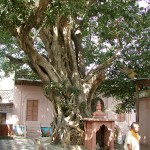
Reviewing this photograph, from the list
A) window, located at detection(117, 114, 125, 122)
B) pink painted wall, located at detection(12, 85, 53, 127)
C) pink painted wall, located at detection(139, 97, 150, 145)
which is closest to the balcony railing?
pink painted wall, located at detection(12, 85, 53, 127)

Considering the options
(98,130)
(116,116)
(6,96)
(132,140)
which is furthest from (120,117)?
(132,140)

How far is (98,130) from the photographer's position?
11719 millimetres

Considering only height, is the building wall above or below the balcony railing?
below

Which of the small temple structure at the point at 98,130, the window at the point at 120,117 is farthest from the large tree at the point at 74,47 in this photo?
the window at the point at 120,117

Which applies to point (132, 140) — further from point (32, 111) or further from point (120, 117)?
point (120, 117)

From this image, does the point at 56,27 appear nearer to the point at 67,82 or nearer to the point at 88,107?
the point at 67,82

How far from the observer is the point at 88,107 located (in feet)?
42.6

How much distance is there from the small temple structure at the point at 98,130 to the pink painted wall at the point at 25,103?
1001 centimetres

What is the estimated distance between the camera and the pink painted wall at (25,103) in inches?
839

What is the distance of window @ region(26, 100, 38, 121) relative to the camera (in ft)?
70.7

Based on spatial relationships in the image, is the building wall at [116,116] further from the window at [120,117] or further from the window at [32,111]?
the window at [32,111]

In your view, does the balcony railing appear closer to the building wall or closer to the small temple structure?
the building wall

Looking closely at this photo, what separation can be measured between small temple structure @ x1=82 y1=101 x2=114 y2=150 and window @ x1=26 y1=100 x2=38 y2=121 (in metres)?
10.3

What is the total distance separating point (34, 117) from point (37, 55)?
10045 mm
